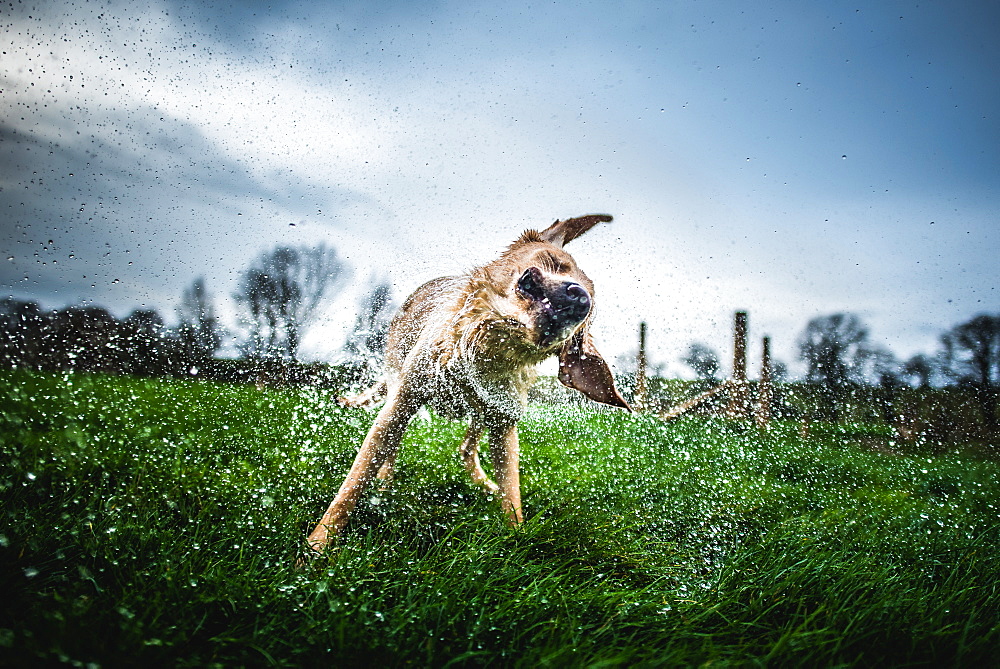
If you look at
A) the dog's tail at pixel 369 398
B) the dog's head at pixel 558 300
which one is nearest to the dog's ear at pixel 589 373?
the dog's head at pixel 558 300

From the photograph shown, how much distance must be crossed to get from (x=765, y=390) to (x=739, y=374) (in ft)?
2.04

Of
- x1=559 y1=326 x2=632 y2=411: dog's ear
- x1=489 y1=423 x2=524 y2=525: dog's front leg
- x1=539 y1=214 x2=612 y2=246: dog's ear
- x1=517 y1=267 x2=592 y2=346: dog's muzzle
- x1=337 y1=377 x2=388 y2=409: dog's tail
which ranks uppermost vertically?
x1=539 y1=214 x2=612 y2=246: dog's ear

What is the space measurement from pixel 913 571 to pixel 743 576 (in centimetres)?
119

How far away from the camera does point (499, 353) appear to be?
2.44 meters

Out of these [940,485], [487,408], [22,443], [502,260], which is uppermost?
[502,260]

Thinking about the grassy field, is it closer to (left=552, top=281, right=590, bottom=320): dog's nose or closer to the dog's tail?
the dog's tail

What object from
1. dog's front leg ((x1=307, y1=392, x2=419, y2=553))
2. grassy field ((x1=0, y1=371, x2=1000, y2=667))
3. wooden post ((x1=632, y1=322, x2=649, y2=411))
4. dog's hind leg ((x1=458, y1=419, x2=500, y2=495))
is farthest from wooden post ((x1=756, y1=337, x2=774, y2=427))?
dog's front leg ((x1=307, y1=392, x2=419, y2=553))

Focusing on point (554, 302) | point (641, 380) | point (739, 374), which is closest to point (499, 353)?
point (554, 302)

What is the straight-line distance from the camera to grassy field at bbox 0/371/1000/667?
1603 millimetres

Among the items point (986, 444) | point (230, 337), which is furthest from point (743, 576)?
point (986, 444)

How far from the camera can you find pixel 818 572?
7.73 ft

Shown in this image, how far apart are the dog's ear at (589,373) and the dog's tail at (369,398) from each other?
1837 millimetres

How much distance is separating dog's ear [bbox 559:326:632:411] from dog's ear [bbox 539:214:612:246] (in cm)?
61

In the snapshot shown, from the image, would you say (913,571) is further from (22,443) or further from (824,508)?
(22,443)
